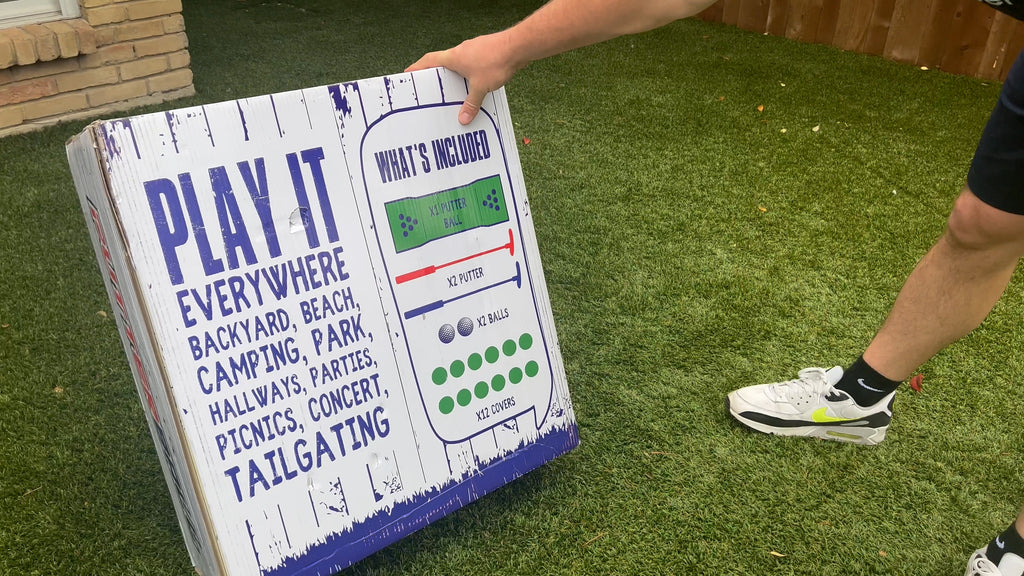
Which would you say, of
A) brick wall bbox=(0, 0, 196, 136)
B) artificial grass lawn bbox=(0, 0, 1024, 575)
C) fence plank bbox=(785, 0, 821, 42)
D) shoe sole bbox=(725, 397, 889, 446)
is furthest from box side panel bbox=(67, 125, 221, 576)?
fence plank bbox=(785, 0, 821, 42)

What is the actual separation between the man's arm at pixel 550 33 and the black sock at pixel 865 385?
71 centimetres

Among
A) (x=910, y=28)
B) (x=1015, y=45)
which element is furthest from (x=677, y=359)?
(x=910, y=28)

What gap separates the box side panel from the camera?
801mm

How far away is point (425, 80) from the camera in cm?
100

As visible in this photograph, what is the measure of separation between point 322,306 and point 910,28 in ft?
12.2

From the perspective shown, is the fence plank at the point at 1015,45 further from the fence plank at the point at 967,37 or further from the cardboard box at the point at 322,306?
the cardboard box at the point at 322,306

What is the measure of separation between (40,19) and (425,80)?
2.48 metres

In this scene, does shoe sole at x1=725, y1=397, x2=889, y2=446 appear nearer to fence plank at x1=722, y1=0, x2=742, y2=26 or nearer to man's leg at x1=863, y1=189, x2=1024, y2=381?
man's leg at x1=863, y1=189, x2=1024, y2=381

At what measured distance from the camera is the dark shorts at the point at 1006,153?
95 centimetres

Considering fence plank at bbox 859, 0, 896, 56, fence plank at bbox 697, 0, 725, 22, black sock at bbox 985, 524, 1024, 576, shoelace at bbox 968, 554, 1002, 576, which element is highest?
fence plank at bbox 697, 0, 725, 22

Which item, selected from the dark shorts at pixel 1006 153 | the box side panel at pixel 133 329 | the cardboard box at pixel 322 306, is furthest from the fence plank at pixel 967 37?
the box side panel at pixel 133 329

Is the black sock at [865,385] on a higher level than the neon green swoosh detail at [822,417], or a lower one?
higher

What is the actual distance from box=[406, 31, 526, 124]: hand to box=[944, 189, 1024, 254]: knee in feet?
2.24

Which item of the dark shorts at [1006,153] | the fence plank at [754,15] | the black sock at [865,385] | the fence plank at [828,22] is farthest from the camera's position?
the fence plank at [754,15]
